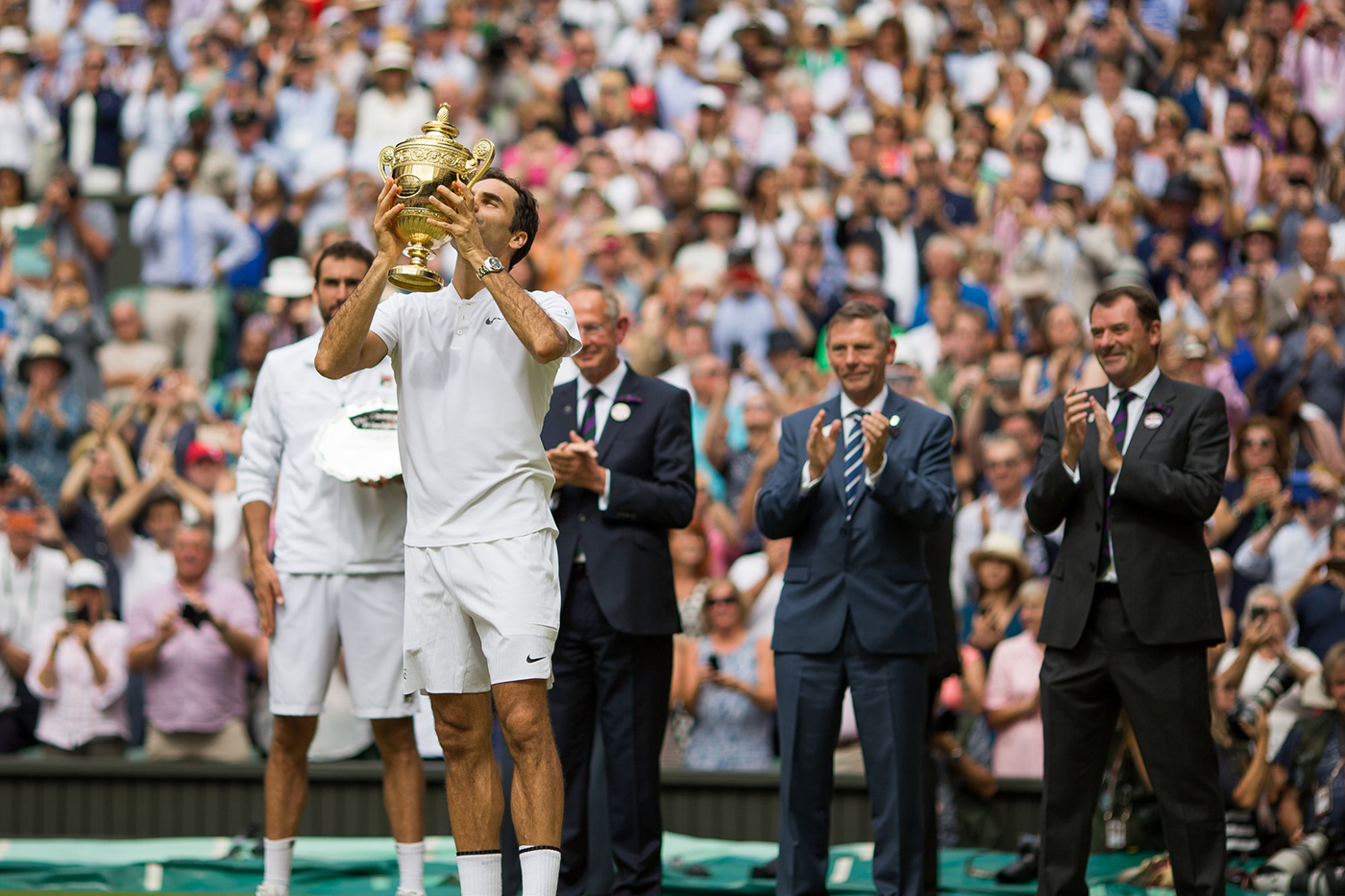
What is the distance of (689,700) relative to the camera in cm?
815

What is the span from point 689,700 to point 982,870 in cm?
178

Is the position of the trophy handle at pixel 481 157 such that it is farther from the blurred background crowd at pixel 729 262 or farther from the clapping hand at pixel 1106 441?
the blurred background crowd at pixel 729 262

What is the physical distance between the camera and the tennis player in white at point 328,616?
18.1ft

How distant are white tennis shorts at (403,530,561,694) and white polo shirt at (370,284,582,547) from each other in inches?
2.1

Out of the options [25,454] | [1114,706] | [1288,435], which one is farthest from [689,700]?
[25,454]

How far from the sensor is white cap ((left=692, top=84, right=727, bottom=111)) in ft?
43.3

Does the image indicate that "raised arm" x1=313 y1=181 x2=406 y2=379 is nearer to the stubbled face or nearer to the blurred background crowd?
the stubbled face

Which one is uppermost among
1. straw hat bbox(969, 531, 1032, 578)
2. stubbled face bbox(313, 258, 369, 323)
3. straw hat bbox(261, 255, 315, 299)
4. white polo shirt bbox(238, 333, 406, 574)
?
straw hat bbox(261, 255, 315, 299)

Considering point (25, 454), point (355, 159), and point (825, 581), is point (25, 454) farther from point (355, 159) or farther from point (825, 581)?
point (825, 581)

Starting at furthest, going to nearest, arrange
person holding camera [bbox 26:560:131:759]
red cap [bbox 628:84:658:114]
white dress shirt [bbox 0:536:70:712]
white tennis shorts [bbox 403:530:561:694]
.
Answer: red cap [bbox 628:84:658:114] → white dress shirt [bbox 0:536:70:712] → person holding camera [bbox 26:560:131:759] → white tennis shorts [bbox 403:530:561:694]

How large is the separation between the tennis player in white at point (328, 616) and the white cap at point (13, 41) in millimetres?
10187

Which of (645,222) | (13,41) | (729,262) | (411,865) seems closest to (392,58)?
(645,222)

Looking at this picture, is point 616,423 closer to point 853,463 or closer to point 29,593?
point 853,463

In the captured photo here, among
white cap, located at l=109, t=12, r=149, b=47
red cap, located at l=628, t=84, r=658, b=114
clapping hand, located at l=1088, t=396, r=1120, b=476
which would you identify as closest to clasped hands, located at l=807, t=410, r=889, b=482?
clapping hand, located at l=1088, t=396, r=1120, b=476
